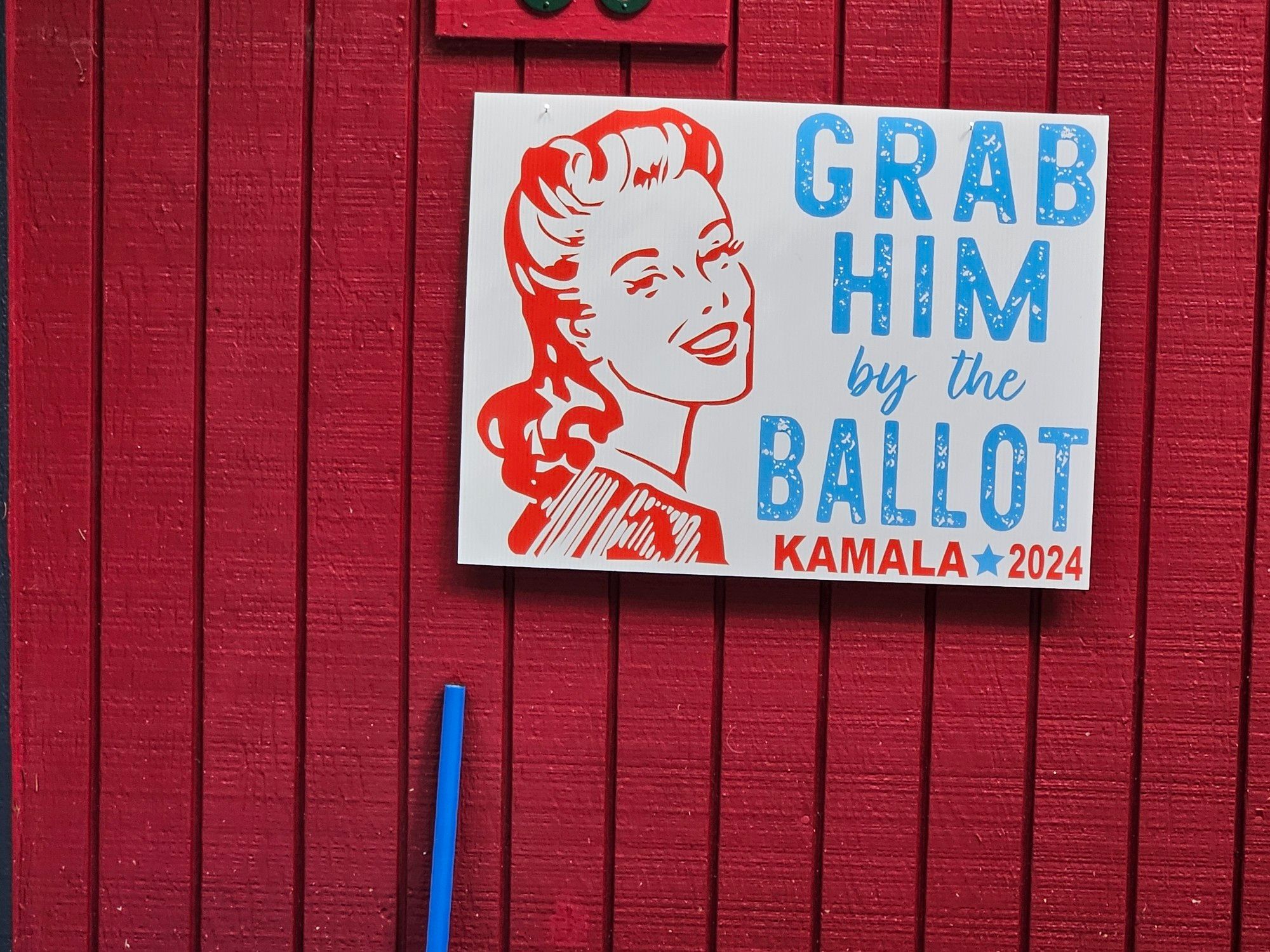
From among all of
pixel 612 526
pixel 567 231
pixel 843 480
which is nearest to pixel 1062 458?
pixel 843 480

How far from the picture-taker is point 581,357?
1561mm

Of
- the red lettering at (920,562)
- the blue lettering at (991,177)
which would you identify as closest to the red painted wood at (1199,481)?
the blue lettering at (991,177)

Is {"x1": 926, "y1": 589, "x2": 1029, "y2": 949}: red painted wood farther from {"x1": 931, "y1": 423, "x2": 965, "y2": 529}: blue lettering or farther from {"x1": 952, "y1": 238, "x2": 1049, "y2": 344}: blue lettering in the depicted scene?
{"x1": 952, "y1": 238, "x2": 1049, "y2": 344}: blue lettering

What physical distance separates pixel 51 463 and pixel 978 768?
4.74 feet

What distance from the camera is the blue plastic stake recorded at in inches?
60.5

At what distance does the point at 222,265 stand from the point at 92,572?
0.50 m

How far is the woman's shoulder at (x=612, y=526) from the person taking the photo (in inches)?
61.8

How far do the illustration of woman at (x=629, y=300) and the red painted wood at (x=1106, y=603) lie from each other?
0.53 metres

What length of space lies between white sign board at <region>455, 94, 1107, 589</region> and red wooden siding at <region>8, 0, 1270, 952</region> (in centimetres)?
6

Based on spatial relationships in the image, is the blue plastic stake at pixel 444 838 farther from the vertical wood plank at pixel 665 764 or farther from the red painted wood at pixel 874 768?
the red painted wood at pixel 874 768

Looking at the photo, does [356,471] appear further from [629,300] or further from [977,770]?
[977,770]

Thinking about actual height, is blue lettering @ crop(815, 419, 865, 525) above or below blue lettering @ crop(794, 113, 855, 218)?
below

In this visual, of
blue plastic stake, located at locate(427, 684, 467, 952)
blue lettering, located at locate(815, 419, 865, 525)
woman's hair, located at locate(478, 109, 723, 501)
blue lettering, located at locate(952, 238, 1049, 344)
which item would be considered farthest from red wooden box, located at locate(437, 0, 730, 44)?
blue plastic stake, located at locate(427, 684, 467, 952)

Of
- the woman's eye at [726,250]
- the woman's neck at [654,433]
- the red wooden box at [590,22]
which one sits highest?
the red wooden box at [590,22]
